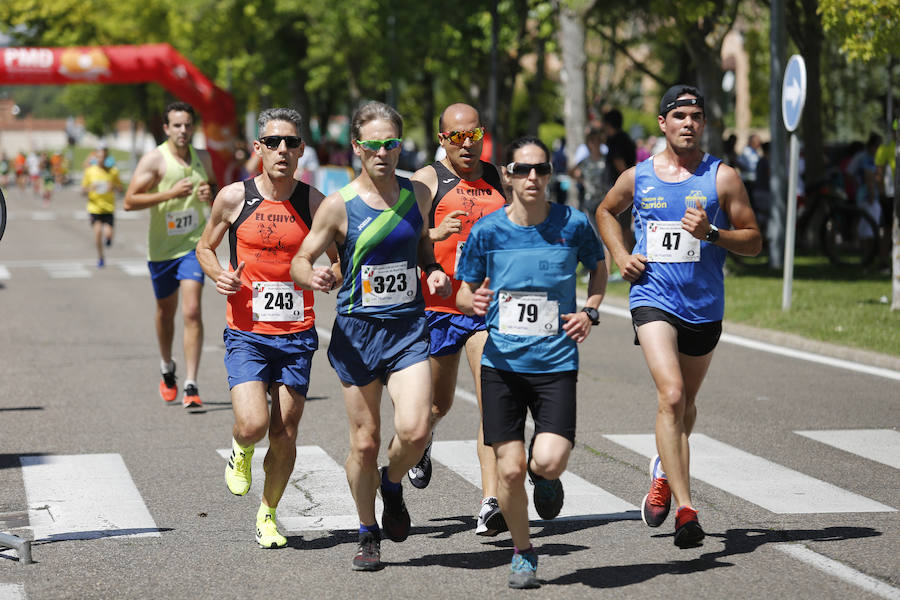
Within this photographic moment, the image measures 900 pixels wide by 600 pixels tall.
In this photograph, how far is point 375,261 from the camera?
6.16 metres

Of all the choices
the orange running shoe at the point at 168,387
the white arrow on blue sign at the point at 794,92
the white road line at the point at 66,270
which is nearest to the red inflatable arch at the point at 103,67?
the white road line at the point at 66,270

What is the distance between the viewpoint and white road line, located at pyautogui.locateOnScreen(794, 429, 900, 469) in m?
8.72

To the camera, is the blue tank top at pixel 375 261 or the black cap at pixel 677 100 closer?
the blue tank top at pixel 375 261

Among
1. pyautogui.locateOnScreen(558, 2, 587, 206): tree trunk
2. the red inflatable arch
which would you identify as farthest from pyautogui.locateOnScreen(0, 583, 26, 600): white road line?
the red inflatable arch

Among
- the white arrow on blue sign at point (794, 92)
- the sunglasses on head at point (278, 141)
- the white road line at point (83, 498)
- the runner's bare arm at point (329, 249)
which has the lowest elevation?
the white road line at point (83, 498)

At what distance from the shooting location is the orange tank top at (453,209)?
7.07 metres

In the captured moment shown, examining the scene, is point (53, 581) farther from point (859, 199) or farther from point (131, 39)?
point (131, 39)

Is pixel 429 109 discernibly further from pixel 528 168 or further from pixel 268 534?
pixel 528 168

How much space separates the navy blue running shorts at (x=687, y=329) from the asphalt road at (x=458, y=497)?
2.81 ft

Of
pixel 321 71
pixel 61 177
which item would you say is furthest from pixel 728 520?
pixel 61 177

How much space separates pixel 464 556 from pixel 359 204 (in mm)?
1597

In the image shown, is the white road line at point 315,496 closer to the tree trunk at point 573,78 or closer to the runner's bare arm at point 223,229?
the runner's bare arm at point 223,229

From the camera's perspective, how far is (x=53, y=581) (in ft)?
19.8

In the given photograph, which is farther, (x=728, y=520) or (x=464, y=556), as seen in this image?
(x=728, y=520)
